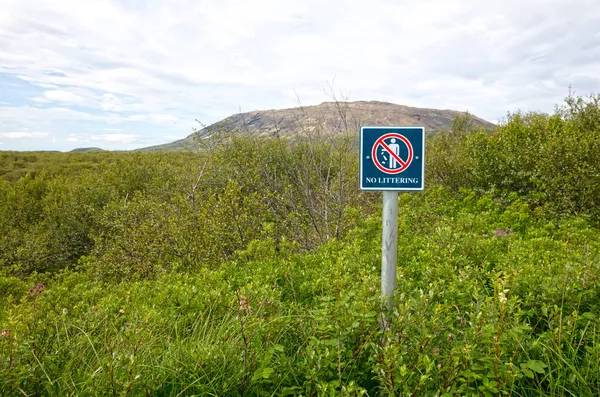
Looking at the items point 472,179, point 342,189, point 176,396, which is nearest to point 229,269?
point 176,396

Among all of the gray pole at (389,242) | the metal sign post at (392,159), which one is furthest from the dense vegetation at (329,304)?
the metal sign post at (392,159)

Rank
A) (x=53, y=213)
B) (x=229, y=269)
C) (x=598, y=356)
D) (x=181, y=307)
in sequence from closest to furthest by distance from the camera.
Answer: (x=598, y=356)
(x=181, y=307)
(x=229, y=269)
(x=53, y=213)

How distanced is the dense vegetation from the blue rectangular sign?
81 cm

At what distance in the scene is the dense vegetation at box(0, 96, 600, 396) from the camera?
2.16 m

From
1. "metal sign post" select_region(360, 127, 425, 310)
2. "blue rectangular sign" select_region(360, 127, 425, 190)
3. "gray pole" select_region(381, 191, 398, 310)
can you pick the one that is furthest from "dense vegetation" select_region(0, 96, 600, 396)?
"blue rectangular sign" select_region(360, 127, 425, 190)

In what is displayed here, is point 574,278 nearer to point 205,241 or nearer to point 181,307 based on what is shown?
point 181,307

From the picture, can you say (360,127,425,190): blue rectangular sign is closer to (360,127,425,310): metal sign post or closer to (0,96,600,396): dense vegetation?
(360,127,425,310): metal sign post

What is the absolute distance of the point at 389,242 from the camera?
280 cm

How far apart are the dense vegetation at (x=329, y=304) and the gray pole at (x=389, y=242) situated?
151mm

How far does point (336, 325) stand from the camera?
2.43 m

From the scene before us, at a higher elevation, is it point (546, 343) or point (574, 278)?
point (574, 278)

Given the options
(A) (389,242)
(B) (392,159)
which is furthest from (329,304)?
(B) (392,159)

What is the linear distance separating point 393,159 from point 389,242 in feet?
2.11

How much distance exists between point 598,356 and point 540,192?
1083cm
